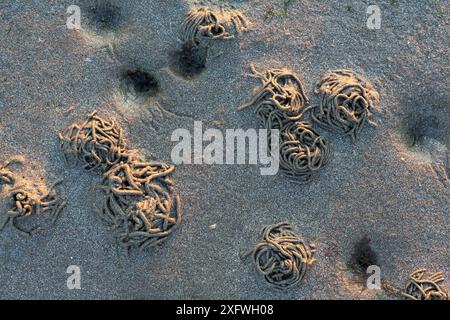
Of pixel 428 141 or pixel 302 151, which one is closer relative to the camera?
pixel 302 151

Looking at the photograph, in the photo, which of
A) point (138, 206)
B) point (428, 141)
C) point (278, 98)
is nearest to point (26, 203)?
point (138, 206)

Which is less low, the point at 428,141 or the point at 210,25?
the point at 210,25

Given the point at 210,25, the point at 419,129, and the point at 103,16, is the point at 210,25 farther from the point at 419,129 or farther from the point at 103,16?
the point at 419,129

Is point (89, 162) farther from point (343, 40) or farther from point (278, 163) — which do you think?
point (343, 40)

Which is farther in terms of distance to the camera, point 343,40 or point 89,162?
point 343,40

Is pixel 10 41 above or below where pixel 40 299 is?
above

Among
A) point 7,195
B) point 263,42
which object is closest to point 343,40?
point 263,42
